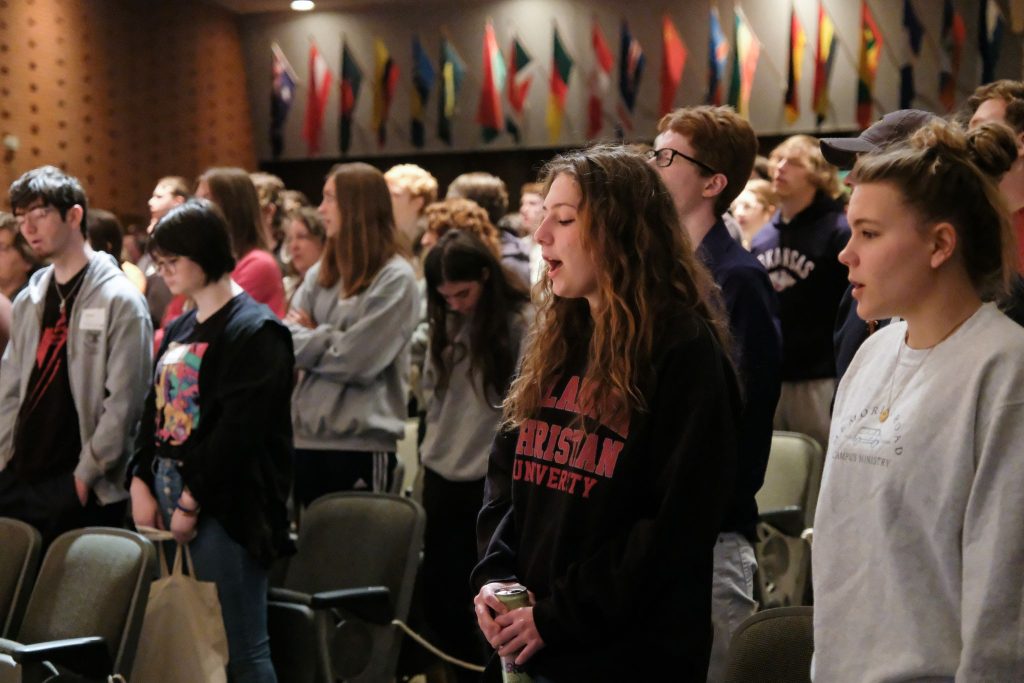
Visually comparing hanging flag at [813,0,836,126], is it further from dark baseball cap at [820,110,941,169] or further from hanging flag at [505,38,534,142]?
dark baseball cap at [820,110,941,169]

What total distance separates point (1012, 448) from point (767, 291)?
3.34ft

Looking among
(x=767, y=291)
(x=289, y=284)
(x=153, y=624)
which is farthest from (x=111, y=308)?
(x=767, y=291)

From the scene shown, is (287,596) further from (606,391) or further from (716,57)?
(716,57)

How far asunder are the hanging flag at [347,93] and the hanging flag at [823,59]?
3.84 metres

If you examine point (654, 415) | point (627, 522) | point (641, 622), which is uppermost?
point (654, 415)

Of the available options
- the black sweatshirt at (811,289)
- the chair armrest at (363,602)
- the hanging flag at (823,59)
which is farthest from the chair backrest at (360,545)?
the hanging flag at (823,59)

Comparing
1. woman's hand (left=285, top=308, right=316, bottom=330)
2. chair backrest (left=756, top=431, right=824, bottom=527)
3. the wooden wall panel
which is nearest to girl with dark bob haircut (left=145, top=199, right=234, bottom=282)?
woman's hand (left=285, top=308, right=316, bottom=330)

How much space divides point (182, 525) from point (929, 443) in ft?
6.65

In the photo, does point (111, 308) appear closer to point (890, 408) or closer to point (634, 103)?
point (890, 408)

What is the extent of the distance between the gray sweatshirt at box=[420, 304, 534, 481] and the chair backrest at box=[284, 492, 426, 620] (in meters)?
0.18

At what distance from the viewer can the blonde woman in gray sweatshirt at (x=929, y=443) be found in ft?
4.40

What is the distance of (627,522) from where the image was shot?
170 centimetres

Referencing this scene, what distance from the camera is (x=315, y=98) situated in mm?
9969

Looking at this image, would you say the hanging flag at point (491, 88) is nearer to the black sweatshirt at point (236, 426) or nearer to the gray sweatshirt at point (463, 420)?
the gray sweatshirt at point (463, 420)
